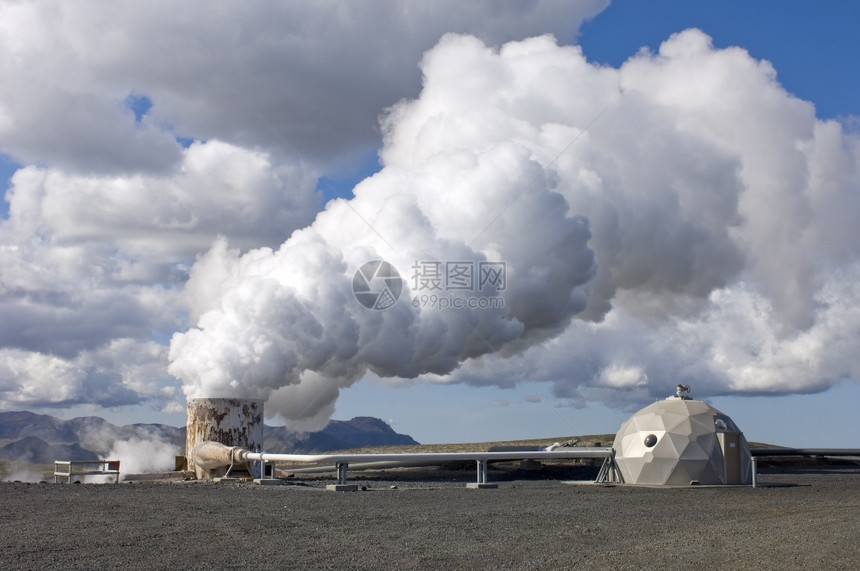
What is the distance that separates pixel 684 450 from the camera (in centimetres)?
2723

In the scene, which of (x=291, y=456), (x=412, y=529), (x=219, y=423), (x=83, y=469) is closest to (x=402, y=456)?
(x=291, y=456)

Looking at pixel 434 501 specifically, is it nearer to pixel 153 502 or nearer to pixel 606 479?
pixel 153 502

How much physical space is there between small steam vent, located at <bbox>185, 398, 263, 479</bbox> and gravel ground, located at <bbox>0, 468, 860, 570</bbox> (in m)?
4.71

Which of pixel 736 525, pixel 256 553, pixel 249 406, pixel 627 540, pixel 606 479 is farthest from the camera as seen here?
pixel 606 479

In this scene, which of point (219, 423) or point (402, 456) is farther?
point (219, 423)

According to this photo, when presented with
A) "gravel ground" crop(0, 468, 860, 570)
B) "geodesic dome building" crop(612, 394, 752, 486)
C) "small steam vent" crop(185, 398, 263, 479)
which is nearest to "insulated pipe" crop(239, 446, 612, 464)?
"geodesic dome building" crop(612, 394, 752, 486)

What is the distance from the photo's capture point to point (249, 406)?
1065 inches

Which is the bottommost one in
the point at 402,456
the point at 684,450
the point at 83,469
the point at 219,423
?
the point at 83,469

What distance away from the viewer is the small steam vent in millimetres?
26531

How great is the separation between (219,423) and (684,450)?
14.3m

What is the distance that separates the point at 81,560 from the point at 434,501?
32.0ft

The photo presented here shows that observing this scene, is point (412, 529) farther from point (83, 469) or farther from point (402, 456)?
point (83, 469)

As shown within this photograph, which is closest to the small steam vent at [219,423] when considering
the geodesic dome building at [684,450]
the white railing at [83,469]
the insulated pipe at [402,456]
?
the insulated pipe at [402,456]

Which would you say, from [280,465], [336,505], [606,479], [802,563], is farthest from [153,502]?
[280,465]
